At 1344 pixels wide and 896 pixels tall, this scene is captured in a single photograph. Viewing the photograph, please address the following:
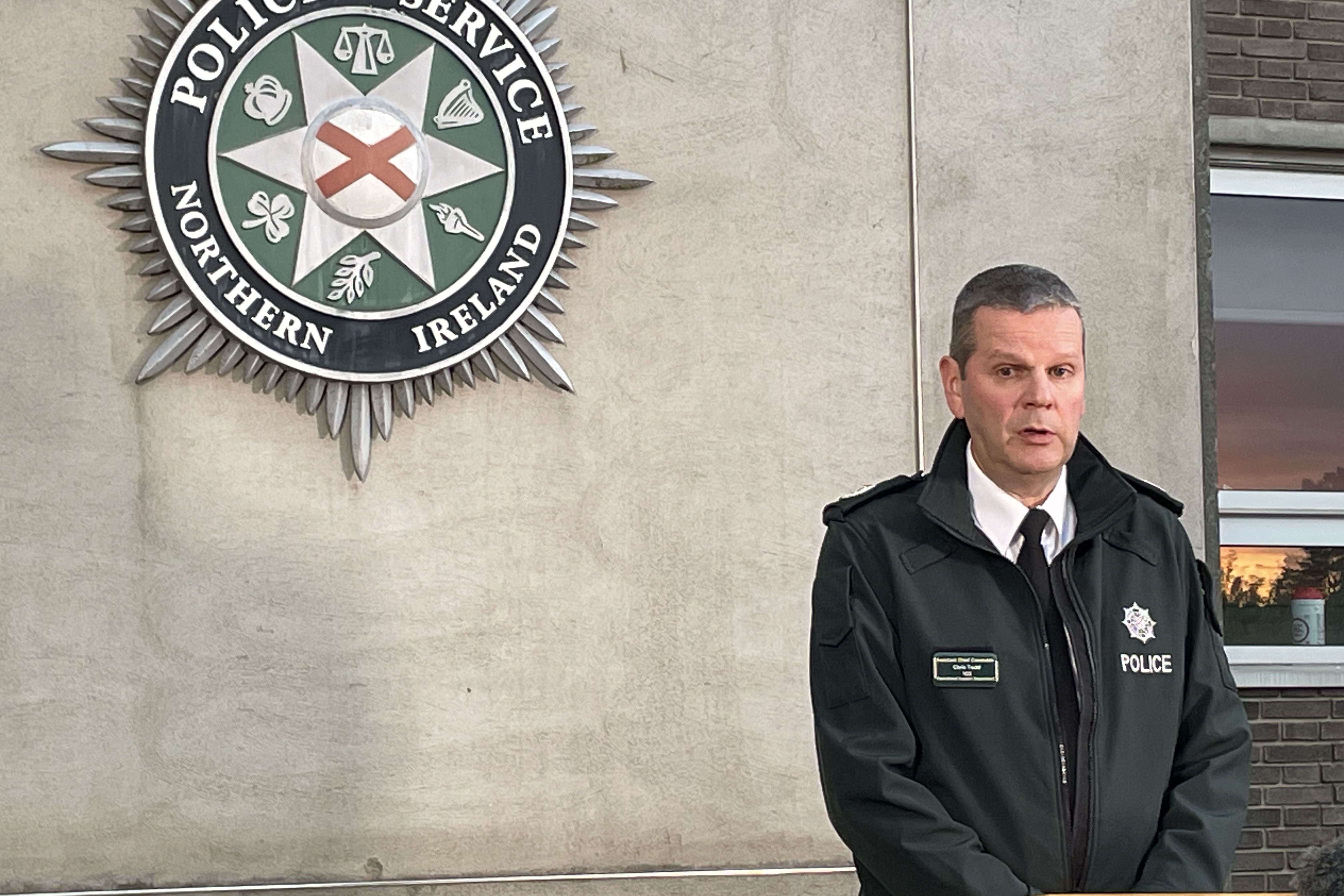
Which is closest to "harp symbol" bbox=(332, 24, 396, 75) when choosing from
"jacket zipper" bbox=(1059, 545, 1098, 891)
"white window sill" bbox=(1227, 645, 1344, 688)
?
"jacket zipper" bbox=(1059, 545, 1098, 891)

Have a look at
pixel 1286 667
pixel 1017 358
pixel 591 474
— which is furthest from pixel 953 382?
pixel 1286 667

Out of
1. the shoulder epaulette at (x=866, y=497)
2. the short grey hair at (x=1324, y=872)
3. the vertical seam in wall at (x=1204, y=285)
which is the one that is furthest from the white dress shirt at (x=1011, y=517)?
the vertical seam in wall at (x=1204, y=285)

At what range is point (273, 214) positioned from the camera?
14.4ft

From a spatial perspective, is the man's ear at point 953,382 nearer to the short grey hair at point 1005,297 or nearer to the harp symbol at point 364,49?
the short grey hair at point 1005,297

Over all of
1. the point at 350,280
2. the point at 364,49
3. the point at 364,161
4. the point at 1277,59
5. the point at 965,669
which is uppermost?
the point at 1277,59

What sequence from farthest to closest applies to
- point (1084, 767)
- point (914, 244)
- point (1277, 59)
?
point (1277, 59) < point (914, 244) < point (1084, 767)

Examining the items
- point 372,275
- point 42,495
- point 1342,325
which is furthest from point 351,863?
point 1342,325

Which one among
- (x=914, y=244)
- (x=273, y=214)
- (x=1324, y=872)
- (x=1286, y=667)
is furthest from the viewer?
(x=1286, y=667)

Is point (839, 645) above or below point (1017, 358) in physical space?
below

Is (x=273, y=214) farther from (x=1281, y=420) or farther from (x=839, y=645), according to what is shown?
(x=1281, y=420)

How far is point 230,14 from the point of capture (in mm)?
4387

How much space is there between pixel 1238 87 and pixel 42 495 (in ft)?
11.6

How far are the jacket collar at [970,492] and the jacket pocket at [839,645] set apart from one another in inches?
6.4

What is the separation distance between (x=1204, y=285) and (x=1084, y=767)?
2983mm
